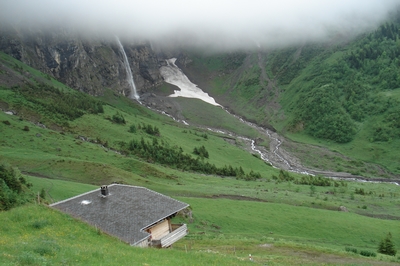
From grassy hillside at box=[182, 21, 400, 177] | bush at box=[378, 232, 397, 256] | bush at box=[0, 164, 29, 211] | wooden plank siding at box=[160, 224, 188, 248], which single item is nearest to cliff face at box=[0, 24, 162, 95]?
grassy hillside at box=[182, 21, 400, 177]

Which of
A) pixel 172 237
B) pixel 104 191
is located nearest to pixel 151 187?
pixel 104 191

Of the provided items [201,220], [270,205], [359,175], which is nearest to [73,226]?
[201,220]

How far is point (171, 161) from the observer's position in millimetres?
91125

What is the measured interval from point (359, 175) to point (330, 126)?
37305mm

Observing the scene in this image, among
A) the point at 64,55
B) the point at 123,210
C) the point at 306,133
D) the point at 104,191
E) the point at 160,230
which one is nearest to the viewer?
the point at 123,210

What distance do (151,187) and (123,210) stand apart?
30512 millimetres

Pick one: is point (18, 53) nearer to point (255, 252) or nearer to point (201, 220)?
point (201, 220)

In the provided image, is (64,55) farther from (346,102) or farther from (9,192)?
(9,192)

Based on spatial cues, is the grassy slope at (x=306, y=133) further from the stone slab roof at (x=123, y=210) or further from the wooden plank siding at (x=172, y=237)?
the stone slab roof at (x=123, y=210)

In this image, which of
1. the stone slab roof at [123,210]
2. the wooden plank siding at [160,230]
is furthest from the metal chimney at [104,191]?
the wooden plank siding at [160,230]

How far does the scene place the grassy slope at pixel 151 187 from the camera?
19328mm

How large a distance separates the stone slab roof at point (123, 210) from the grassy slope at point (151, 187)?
2.71m

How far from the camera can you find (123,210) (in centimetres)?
2812

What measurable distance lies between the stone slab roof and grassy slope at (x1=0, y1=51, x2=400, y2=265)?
2707mm
